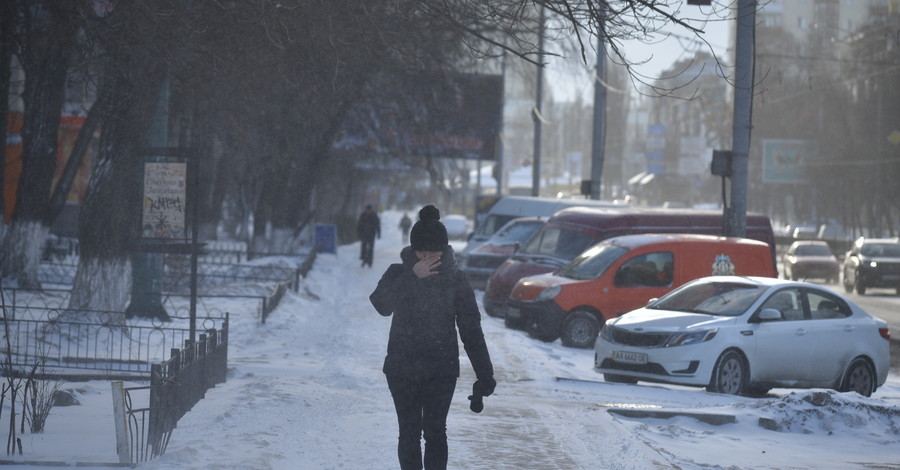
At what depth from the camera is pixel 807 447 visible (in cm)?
975

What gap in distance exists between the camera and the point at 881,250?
35.6 meters

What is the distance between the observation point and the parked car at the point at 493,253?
26.5 m

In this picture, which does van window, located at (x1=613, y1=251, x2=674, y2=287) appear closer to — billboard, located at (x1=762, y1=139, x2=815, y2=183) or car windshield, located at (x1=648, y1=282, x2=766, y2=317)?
car windshield, located at (x1=648, y1=282, x2=766, y2=317)

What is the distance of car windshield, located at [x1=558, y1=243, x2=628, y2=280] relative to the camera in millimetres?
17984

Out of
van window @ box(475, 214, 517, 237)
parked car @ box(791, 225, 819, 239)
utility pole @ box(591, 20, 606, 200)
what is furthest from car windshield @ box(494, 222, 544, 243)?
parked car @ box(791, 225, 819, 239)

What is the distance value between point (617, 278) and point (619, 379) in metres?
4.02

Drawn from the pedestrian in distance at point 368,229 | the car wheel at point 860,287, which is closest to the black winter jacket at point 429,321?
the pedestrian in distance at point 368,229

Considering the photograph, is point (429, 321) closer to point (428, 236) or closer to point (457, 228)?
point (428, 236)

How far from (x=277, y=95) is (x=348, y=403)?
8249mm

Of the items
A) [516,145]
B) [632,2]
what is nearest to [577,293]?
[632,2]

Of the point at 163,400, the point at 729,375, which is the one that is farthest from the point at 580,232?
the point at 163,400

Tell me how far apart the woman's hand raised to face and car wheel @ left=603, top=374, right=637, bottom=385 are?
25.4 ft

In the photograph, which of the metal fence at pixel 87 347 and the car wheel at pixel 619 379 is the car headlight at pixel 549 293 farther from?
the metal fence at pixel 87 347

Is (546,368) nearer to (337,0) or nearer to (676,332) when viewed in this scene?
(676,332)
